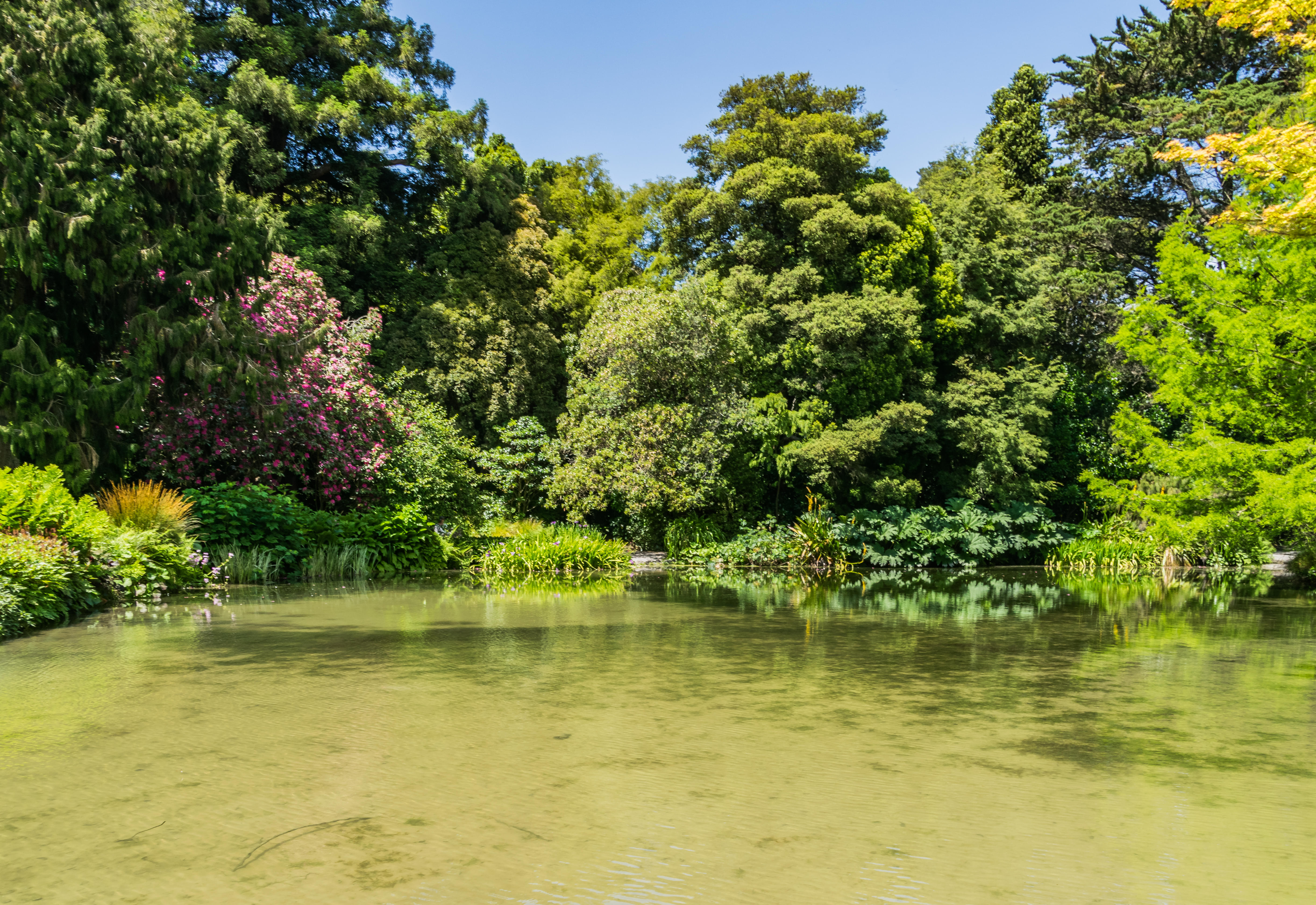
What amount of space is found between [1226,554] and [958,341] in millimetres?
6955

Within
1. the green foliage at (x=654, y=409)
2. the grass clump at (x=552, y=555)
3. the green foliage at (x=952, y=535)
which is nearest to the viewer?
the grass clump at (x=552, y=555)

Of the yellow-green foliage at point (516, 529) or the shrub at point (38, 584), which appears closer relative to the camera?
the shrub at point (38, 584)

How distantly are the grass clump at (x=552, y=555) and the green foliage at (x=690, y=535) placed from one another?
130 cm

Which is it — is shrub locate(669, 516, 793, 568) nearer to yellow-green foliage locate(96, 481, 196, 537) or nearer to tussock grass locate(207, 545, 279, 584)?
tussock grass locate(207, 545, 279, 584)

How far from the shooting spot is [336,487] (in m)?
16.4

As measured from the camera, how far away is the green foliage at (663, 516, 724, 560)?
18.8 meters

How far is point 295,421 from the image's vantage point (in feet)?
49.7

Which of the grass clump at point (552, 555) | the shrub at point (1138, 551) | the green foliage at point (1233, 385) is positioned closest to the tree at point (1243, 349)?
the green foliage at point (1233, 385)

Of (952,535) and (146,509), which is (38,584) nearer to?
(146,509)

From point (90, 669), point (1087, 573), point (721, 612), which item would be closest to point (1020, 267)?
point (1087, 573)

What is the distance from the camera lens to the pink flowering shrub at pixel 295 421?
1421 cm

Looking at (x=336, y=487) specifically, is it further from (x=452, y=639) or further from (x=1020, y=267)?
(x=1020, y=267)

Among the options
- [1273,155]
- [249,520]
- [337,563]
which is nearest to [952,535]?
[1273,155]

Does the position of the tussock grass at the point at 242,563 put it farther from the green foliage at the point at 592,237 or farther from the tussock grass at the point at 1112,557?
the tussock grass at the point at 1112,557
